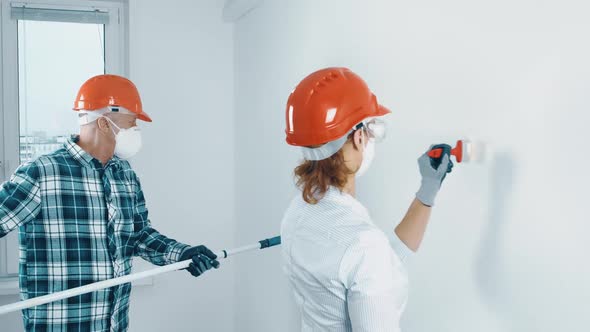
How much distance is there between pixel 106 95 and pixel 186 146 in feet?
3.77

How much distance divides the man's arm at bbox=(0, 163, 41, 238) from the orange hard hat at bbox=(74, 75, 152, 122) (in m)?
0.30

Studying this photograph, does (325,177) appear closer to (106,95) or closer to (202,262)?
(202,262)

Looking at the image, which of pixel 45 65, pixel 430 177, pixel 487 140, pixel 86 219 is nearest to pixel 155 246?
pixel 86 219

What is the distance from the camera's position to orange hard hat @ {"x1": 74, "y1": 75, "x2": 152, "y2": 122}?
1.92 m

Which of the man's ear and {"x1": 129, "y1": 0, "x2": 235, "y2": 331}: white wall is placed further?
{"x1": 129, "y1": 0, "x2": 235, "y2": 331}: white wall

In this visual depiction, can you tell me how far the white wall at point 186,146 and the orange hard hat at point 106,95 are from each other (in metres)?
1.00

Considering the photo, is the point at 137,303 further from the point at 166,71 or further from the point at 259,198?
the point at 166,71

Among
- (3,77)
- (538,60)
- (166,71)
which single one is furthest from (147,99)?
(538,60)

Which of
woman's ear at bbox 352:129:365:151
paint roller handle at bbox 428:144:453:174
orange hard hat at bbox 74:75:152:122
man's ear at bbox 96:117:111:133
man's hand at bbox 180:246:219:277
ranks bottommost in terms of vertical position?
man's hand at bbox 180:246:219:277

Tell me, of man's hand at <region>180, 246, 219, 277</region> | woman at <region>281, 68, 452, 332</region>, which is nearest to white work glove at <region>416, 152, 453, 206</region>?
woman at <region>281, 68, 452, 332</region>

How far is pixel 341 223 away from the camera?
3.54ft

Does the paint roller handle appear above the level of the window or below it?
below

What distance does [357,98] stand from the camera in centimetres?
117

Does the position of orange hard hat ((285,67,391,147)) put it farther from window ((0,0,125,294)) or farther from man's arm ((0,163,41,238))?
window ((0,0,125,294))
